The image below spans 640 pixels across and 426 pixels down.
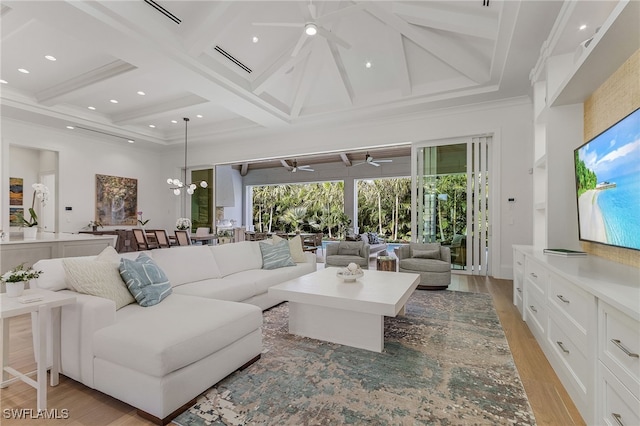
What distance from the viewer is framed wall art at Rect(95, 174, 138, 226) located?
788cm

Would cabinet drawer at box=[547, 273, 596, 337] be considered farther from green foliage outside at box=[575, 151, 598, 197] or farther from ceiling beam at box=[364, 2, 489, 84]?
ceiling beam at box=[364, 2, 489, 84]

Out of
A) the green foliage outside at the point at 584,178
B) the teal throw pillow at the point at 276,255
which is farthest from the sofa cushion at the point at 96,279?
the green foliage outside at the point at 584,178

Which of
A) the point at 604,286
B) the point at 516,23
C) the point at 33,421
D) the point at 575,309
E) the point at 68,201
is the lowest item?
the point at 33,421

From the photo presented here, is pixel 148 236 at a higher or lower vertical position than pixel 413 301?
higher

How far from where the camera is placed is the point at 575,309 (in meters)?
1.83

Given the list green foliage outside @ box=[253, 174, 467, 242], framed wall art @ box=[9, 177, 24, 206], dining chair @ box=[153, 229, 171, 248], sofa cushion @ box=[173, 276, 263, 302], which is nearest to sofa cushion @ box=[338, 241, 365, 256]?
sofa cushion @ box=[173, 276, 263, 302]

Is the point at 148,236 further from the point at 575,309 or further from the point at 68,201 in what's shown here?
the point at 575,309

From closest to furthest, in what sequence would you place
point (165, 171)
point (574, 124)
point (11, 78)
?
point (574, 124), point (11, 78), point (165, 171)

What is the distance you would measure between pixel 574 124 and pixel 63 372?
4.80m

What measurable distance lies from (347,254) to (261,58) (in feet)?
12.3

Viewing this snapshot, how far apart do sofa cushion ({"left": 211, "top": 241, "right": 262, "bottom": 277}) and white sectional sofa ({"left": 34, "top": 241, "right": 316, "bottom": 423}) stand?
1.16 metres

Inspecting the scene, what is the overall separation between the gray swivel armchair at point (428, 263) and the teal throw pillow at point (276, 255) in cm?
186

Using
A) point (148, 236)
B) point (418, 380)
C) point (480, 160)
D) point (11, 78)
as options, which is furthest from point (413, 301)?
point (11, 78)

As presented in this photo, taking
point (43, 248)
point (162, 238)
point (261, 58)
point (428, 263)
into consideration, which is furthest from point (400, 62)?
point (43, 248)
